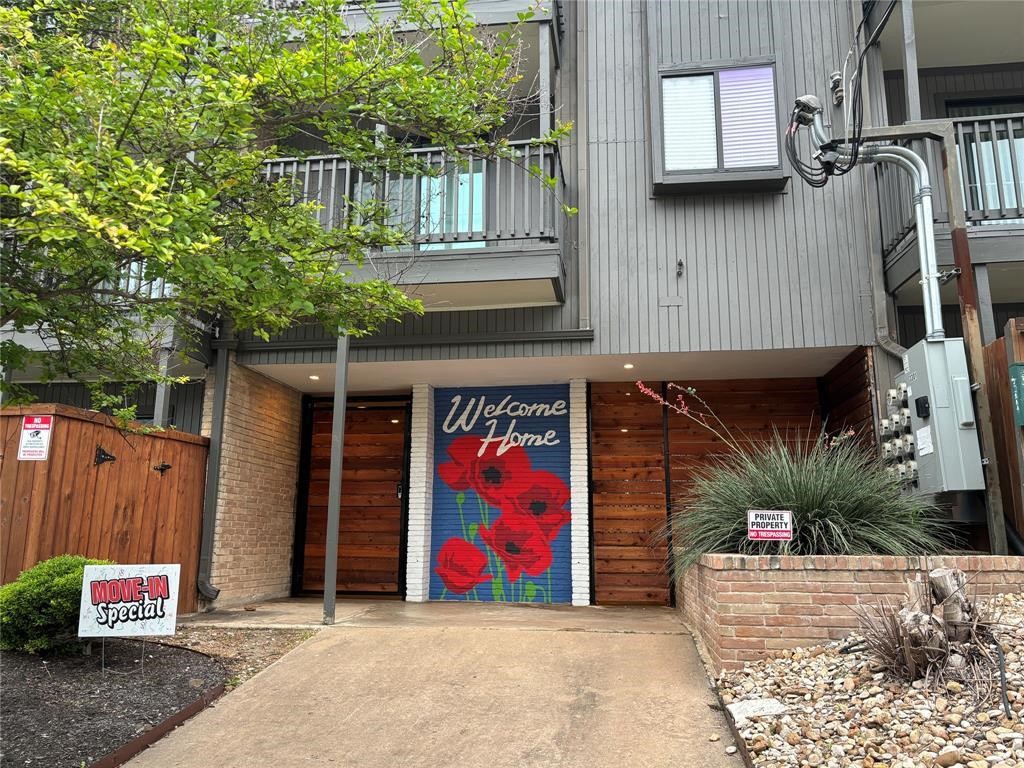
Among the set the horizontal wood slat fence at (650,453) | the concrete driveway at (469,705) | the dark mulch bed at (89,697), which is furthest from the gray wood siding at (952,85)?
the dark mulch bed at (89,697)

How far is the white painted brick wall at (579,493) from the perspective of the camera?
29.0ft

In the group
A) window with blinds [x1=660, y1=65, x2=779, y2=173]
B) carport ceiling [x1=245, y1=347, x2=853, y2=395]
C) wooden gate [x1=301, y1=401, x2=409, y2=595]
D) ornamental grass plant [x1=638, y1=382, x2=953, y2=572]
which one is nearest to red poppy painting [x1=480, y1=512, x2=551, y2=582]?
wooden gate [x1=301, y1=401, x2=409, y2=595]

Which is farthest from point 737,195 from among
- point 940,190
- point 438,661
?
point 438,661

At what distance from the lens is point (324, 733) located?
4285 millimetres

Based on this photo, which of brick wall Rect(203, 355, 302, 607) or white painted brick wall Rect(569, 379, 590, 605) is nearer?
brick wall Rect(203, 355, 302, 607)

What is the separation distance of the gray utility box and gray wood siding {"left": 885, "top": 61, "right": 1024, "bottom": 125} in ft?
14.2

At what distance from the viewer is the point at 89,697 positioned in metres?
4.41

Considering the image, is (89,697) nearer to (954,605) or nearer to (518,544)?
(954,605)

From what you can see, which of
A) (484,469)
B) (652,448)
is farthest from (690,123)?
(484,469)

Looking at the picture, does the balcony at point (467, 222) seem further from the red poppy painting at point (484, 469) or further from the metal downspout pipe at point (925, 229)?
the metal downspout pipe at point (925, 229)

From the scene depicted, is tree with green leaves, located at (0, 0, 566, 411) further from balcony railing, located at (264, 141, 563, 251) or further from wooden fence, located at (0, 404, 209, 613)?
balcony railing, located at (264, 141, 563, 251)

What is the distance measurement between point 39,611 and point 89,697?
2.54 feet

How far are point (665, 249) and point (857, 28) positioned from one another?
10.1ft

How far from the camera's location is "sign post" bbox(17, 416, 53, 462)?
19.4 feet
